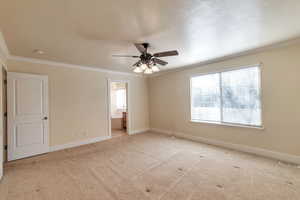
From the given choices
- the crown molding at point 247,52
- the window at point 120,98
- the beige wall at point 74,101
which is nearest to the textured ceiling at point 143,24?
the crown molding at point 247,52

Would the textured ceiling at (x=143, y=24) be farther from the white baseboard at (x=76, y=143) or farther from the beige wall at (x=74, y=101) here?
the white baseboard at (x=76, y=143)

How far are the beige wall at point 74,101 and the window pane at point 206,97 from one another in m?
2.82

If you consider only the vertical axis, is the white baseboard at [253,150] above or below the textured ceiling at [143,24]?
below

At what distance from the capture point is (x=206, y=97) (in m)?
4.27

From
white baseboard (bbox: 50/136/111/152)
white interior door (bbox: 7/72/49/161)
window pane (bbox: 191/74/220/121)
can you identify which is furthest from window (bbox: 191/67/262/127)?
white interior door (bbox: 7/72/49/161)

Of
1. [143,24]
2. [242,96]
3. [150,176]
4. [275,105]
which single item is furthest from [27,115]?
[275,105]

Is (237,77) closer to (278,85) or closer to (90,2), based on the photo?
(278,85)

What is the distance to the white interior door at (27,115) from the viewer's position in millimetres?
3109

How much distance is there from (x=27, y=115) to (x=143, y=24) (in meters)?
3.56

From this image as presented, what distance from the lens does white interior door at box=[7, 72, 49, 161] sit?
311 cm

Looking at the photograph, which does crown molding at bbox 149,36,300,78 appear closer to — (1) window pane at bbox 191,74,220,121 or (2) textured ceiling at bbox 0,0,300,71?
(2) textured ceiling at bbox 0,0,300,71

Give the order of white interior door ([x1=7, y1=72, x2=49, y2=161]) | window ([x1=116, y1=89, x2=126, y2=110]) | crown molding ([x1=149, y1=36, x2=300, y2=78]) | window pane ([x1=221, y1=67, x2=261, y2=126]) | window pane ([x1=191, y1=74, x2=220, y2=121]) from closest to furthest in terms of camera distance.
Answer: crown molding ([x1=149, y1=36, x2=300, y2=78]) < white interior door ([x1=7, y1=72, x2=49, y2=161]) < window pane ([x1=221, y1=67, x2=261, y2=126]) < window pane ([x1=191, y1=74, x2=220, y2=121]) < window ([x1=116, y1=89, x2=126, y2=110])

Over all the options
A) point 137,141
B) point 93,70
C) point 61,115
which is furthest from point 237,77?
point 61,115

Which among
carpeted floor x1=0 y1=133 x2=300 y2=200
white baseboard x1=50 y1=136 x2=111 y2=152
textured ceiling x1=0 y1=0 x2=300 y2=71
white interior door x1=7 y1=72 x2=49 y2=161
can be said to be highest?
textured ceiling x1=0 y1=0 x2=300 y2=71
